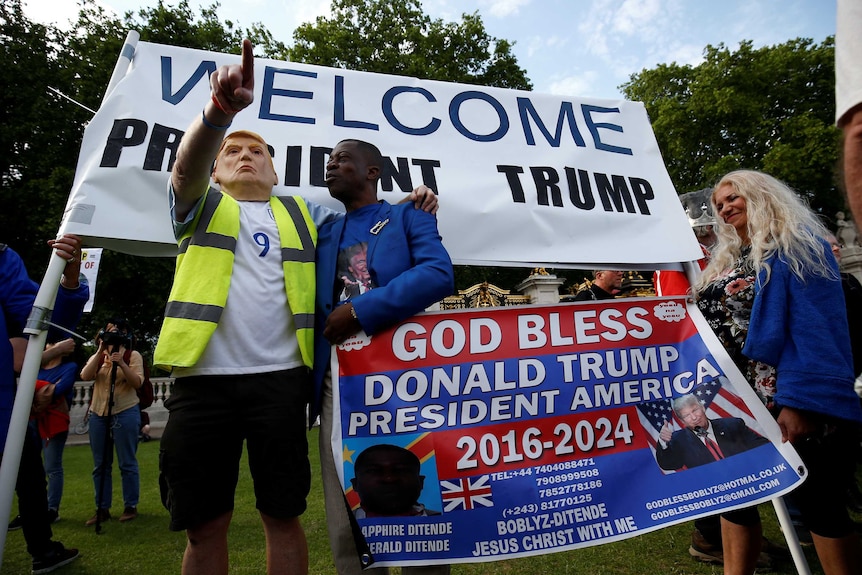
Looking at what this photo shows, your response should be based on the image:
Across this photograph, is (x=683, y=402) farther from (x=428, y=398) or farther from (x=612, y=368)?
(x=428, y=398)

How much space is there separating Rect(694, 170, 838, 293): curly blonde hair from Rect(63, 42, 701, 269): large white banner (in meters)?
0.14

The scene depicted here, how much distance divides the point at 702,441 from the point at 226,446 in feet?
5.96

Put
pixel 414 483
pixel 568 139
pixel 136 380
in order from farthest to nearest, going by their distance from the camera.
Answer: pixel 136 380 → pixel 568 139 → pixel 414 483

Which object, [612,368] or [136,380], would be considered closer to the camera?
[612,368]

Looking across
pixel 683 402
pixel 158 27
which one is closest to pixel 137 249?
pixel 683 402

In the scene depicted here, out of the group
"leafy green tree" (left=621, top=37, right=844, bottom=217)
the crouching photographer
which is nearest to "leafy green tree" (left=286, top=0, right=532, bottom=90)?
"leafy green tree" (left=621, top=37, right=844, bottom=217)

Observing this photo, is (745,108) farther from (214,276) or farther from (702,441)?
(214,276)

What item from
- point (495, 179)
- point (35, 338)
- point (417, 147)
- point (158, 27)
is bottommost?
point (35, 338)

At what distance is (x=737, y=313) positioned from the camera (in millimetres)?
2182

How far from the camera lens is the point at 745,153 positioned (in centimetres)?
1958

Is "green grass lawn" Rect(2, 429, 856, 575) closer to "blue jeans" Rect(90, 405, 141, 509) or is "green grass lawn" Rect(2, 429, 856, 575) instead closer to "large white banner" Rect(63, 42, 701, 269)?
"blue jeans" Rect(90, 405, 141, 509)

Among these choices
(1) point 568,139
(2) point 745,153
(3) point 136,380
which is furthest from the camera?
(2) point 745,153

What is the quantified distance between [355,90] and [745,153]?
21973mm

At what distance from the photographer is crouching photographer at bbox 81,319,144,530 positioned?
4.56 m
